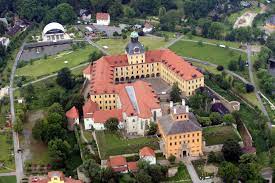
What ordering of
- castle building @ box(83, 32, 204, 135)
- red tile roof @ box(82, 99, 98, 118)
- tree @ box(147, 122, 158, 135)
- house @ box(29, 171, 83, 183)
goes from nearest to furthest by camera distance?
house @ box(29, 171, 83, 183), tree @ box(147, 122, 158, 135), castle building @ box(83, 32, 204, 135), red tile roof @ box(82, 99, 98, 118)

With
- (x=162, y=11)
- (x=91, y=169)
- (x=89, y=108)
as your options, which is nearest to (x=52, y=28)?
(x=162, y=11)

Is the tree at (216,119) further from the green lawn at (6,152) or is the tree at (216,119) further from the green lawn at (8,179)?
the green lawn at (8,179)

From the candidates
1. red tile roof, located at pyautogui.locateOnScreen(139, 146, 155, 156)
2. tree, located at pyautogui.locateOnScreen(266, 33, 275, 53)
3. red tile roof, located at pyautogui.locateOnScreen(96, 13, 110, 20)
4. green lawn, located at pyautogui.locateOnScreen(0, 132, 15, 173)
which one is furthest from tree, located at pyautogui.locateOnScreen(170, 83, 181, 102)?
red tile roof, located at pyautogui.locateOnScreen(96, 13, 110, 20)

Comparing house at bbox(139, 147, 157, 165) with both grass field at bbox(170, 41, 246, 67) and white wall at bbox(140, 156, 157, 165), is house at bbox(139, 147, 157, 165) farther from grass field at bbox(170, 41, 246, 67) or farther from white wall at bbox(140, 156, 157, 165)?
grass field at bbox(170, 41, 246, 67)

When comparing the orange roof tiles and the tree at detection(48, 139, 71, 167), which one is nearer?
the tree at detection(48, 139, 71, 167)

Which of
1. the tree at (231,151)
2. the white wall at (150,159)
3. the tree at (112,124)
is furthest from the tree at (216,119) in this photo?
the tree at (112,124)

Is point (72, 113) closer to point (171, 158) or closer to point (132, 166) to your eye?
point (132, 166)

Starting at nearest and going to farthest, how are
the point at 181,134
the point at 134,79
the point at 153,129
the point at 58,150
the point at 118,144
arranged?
the point at 181,134
the point at 58,150
the point at 118,144
the point at 153,129
the point at 134,79

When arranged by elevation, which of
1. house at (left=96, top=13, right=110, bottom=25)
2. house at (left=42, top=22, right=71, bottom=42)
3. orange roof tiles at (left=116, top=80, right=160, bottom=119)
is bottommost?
orange roof tiles at (left=116, top=80, right=160, bottom=119)
